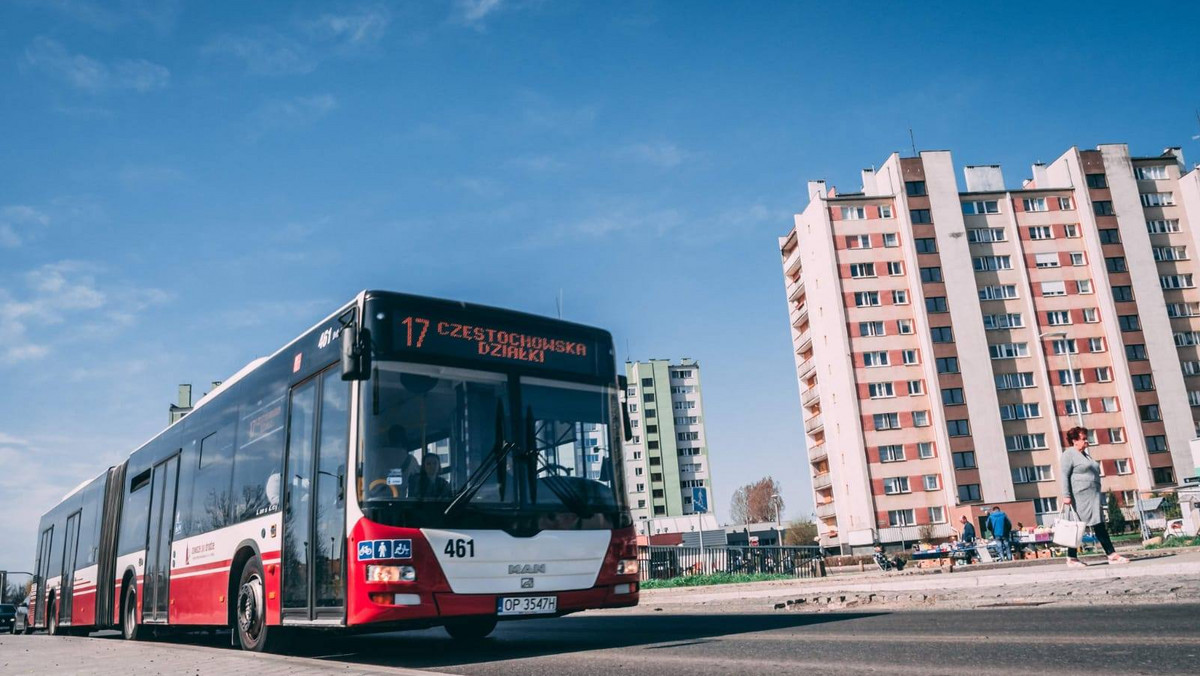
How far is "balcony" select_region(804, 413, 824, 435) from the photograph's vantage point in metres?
73.0

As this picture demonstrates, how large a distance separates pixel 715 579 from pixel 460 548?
14.7 metres

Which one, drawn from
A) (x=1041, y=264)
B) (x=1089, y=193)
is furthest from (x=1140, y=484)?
(x=1089, y=193)

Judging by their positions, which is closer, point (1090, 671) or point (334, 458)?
point (1090, 671)

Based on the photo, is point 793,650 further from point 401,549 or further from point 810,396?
point 810,396

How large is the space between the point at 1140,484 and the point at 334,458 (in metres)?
68.8

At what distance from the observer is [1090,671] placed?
482 cm

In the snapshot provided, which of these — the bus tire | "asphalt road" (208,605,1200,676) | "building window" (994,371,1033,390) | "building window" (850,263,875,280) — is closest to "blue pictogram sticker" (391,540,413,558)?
"asphalt road" (208,605,1200,676)

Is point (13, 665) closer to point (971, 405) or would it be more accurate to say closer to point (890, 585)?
point (890, 585)

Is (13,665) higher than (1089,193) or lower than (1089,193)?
lower

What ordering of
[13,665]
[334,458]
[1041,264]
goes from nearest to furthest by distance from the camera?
1. [334,458]
2. [13,665]
3. [1041,264]

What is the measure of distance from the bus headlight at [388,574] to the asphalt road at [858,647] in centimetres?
70

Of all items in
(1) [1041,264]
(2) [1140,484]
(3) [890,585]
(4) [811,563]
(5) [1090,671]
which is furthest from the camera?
(1) [1041,264]

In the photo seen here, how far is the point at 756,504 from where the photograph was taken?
145 meters

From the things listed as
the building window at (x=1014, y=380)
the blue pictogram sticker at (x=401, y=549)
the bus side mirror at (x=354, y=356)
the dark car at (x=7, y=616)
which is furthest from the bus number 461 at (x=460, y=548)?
the building window at (x=1014, y=380)
